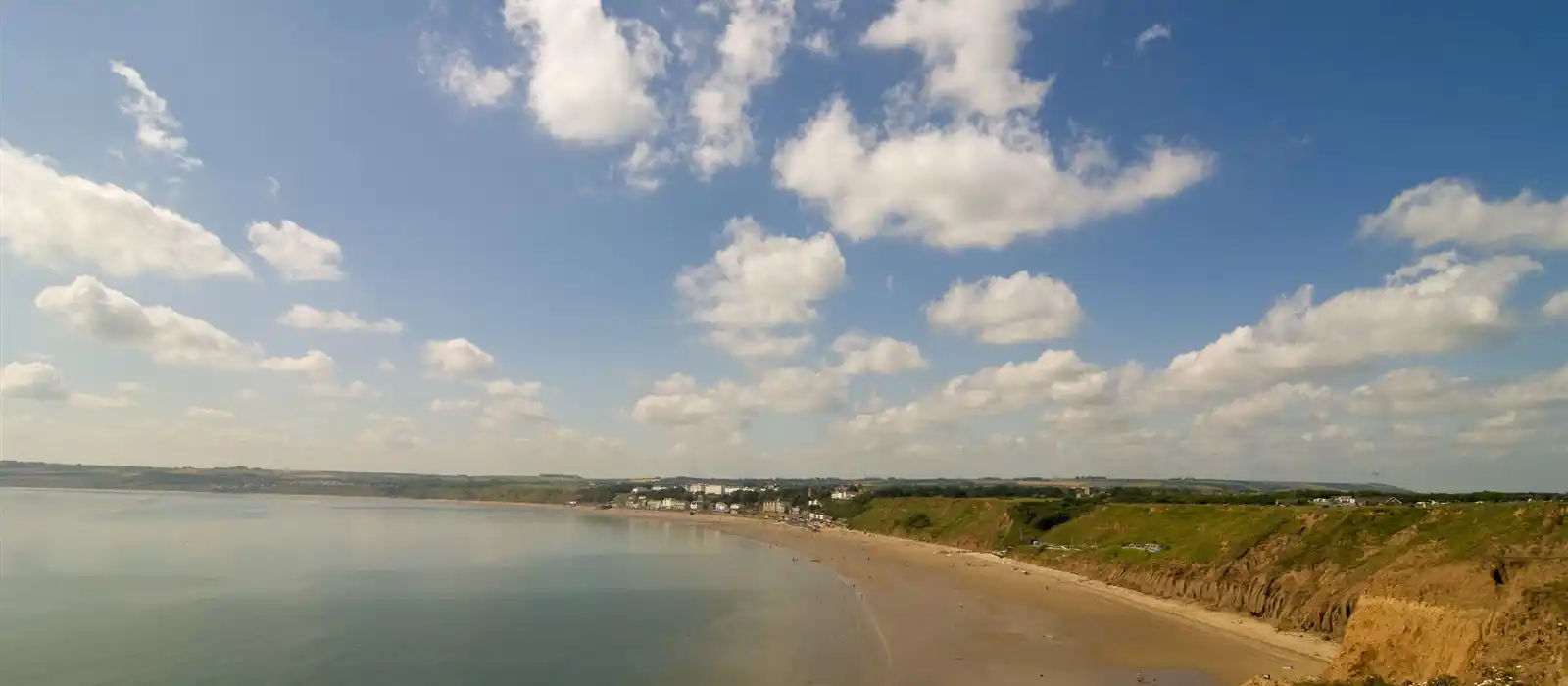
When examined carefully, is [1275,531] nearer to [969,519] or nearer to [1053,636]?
[1053,636]

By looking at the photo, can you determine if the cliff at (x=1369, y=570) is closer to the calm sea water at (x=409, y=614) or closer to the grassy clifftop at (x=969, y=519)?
the grassy clifftop at (x=969, y=519)

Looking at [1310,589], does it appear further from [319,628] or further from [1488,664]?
[319,628]

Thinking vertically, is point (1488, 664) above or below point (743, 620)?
above

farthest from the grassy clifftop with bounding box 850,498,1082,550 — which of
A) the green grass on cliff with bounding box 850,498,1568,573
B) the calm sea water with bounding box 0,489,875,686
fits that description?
the calm sea water with bounding box 0,489,875,686

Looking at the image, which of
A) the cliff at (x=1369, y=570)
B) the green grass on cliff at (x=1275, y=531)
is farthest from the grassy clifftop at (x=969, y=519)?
the cliff at (x=1369, y=570)

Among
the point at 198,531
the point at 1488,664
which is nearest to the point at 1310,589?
the point at 1488,664

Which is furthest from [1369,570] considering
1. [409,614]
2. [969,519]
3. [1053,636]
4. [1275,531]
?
[969,519]
